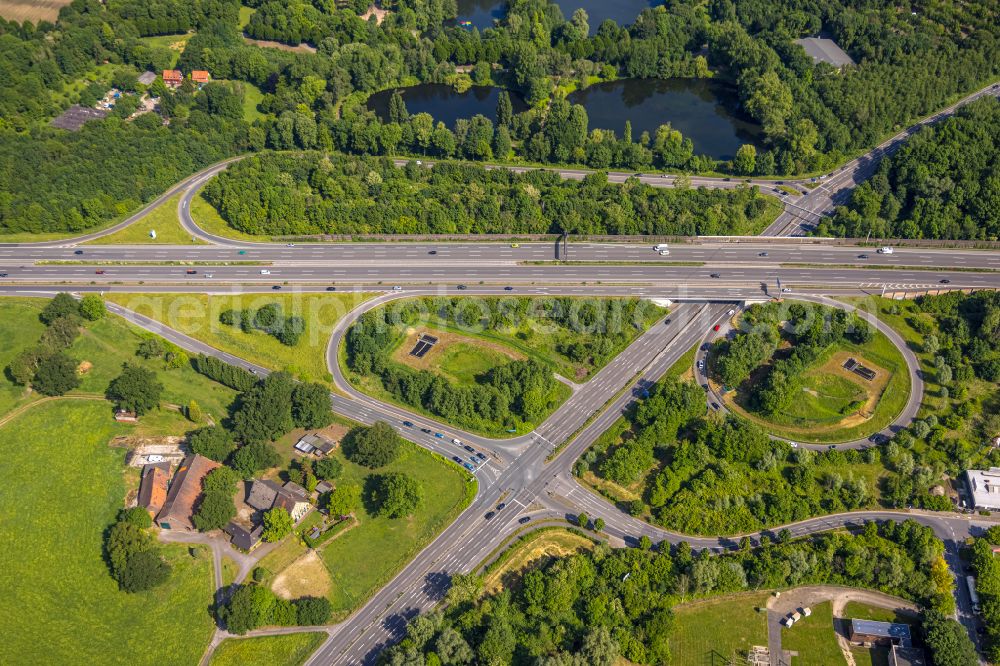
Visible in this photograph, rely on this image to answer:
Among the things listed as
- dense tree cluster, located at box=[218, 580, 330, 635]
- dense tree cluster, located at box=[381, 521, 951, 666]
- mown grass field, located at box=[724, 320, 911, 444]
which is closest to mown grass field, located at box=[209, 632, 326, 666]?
dense tree cluster, located at box=[218, 580, 330, 635]

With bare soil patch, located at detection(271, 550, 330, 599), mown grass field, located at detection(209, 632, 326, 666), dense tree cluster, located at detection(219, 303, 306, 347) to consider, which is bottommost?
mown grass field, located at detection(209, 632, 326, 666)

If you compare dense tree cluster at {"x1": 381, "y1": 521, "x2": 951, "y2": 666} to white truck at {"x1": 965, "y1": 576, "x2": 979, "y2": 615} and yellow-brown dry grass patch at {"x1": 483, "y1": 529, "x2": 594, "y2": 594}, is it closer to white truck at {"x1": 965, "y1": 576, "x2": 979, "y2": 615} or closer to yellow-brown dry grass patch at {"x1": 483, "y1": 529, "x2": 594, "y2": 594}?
yellow-brown dry grass patch at {"x1": 483, "y1": 529, "x2": 594, "y2": 594}

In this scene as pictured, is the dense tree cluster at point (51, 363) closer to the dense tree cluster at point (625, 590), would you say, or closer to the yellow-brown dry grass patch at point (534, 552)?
the dense tree cluster at point (625, 590)

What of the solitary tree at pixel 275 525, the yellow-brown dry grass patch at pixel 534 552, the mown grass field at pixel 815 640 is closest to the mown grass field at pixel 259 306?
the solitary tree at pixel 275 525

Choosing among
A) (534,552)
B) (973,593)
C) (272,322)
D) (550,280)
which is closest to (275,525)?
(534,552)

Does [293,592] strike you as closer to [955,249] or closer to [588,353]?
[588,353]

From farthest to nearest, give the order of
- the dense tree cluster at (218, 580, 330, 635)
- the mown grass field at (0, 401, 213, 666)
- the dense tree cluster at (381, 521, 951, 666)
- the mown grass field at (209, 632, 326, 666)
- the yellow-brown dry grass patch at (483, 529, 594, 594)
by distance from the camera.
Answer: the yellow-brown dry grass patch at (483, 529, 594, 594) → the dense tree cluster at (218, 580, 330, 635) → the mown grass field at (0, 401, 213, 666) → the mown grass field at (209, 632, 326, 666) → the dense tree cluster at (381, 521, 951, 666)

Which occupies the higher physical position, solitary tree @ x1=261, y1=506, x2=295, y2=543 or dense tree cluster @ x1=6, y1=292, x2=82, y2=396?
dense tree cluster @ x1=6, y1=292, x2=82, y2=396

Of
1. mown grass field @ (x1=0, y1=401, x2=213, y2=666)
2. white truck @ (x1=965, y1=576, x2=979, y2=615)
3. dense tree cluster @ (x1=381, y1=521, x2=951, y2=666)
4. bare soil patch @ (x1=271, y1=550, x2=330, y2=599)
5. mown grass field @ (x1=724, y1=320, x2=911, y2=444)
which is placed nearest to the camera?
dense tree cluster @ (x1=381, y1=521, x2=951, y2=666)

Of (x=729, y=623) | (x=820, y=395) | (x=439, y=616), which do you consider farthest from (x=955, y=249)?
(x=439, y=616)
